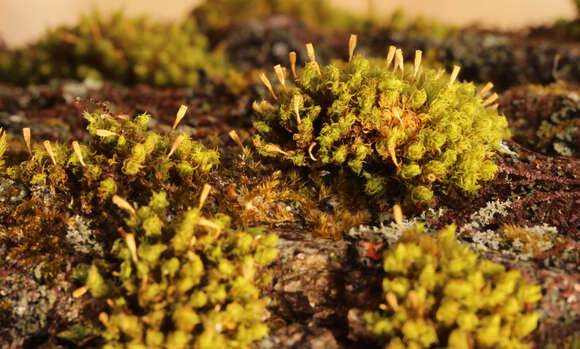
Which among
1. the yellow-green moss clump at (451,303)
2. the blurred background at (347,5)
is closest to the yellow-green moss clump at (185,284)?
the yellow-green moss clump at (451,303)

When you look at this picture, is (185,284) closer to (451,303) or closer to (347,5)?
(451,303)

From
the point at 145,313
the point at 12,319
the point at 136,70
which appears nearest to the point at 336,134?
the point at 145,313

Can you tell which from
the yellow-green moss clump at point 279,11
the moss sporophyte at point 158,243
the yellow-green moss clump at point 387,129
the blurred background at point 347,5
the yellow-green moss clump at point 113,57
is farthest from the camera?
the blurred background at point 347,5

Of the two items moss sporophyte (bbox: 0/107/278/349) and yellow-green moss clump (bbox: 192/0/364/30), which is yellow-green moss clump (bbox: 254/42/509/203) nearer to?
moss sporophyte (bbox: 0/107/278/349)

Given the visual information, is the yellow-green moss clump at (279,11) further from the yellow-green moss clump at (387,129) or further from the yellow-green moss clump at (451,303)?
the yellow-green moss clump at (451,303)

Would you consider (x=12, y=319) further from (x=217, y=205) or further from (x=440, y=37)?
(x=440, y=37)

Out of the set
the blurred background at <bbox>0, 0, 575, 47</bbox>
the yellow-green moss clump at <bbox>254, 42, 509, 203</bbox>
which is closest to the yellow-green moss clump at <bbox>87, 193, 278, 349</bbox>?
the yellow-green moss clump at <bbox>254, 42, 509, 203</bbox>
